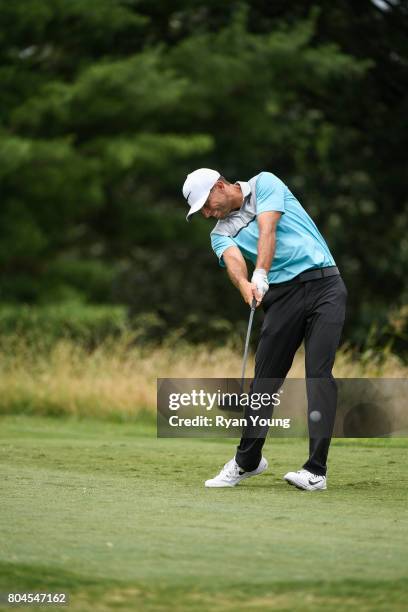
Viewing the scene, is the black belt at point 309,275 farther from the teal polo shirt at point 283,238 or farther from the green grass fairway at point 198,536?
the green grass fairway at point 198,536

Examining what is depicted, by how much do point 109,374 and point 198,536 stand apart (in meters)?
9.46

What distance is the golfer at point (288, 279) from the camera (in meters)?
7.29

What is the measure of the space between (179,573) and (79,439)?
6835 millimetres

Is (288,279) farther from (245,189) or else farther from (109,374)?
(109,374)

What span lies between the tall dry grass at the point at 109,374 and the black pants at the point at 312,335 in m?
5.81

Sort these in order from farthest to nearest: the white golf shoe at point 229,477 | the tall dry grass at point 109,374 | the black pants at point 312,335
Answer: the tall dry grass at point 109,374
the white golf shoe at point 229,477
the black pants at point 312,335

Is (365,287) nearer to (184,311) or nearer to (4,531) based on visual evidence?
(184,311)

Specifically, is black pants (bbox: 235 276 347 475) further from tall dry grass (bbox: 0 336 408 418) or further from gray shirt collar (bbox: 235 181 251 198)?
tall dry grass (bbox: 0 336 408 418)

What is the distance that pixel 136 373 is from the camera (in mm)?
14781

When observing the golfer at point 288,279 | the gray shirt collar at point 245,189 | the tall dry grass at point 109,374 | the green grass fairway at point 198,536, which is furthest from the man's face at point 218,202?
the tall dry grass at point 109,374

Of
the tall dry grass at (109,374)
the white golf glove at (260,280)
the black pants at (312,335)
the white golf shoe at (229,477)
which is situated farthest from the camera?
the tall dry grass at (109,374)

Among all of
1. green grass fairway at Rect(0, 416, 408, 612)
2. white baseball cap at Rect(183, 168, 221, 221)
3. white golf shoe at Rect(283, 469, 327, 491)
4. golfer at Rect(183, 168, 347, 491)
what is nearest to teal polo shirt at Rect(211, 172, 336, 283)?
golfer at Rect(183, 168, 347, 491)

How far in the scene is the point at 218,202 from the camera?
7.29m

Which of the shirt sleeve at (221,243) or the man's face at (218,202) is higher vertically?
the man's face at (218,202)
